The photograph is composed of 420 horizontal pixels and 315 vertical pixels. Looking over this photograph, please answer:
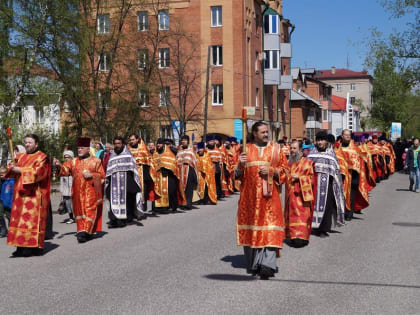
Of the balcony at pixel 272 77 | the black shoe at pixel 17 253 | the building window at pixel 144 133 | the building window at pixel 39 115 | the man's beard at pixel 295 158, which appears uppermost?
the balcony at pixel 272 77

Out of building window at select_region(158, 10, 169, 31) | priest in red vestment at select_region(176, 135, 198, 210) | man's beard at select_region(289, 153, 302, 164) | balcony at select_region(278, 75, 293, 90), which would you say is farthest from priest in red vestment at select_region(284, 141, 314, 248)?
balcony at select_region(278, 75, 293, 90)

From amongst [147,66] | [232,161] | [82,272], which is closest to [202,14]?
[147,66]

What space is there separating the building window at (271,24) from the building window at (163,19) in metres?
18.0

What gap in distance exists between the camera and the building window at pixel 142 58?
32.9 m

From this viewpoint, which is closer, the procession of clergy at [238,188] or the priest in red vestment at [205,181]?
the procession of clergy at [238,188]

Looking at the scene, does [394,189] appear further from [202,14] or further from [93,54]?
[202,14]

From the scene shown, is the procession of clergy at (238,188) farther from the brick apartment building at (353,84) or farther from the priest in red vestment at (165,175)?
A: the brick apartment building at (353,84)

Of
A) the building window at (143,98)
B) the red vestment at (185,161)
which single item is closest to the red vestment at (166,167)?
the red vestment at (185,161)

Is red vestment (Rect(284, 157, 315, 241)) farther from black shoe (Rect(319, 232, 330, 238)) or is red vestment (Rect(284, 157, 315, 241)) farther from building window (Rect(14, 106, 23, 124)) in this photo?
building window (Rect(14, 106, 23, 124))

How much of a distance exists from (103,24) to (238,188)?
22.0 m

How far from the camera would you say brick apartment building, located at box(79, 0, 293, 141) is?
37062 mm

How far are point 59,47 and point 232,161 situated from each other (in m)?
6.99

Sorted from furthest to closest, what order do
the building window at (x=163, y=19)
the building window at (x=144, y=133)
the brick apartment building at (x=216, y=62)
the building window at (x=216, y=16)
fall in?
the building window at (x=216, y=16)
the building window at (x=163, y=19)
the brick apartment building at (x=216, y=62)
the building window at (x=144, y=133)

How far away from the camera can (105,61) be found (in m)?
30.1
